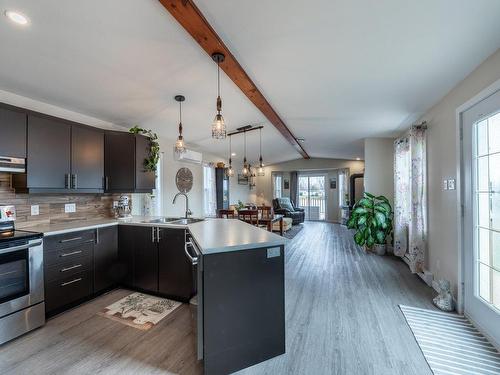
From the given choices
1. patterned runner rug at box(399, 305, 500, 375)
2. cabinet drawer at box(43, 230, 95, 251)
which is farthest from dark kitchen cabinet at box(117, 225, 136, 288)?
patterned runner rug at box(399, 305, 500, 375)

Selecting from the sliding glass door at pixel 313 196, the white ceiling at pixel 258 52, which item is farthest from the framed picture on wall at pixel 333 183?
the white ceiling at pixel 258 52

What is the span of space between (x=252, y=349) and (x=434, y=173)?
294 centimetres

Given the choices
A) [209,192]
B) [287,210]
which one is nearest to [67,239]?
[209,192]

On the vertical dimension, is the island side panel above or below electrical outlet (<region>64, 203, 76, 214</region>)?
below

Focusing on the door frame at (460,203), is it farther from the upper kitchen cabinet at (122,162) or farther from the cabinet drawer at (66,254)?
the cabinet drawer at (66,254)

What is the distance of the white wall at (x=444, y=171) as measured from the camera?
7.24 feet

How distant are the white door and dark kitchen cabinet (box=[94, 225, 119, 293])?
3850 mm

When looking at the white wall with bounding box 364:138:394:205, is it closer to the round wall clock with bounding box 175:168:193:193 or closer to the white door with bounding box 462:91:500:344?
the white door with bounding box 462:91:500:344

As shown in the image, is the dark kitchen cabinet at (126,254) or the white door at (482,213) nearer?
the white door at (482,213)

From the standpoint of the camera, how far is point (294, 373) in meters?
1.60

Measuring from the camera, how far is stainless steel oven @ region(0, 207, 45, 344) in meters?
1.94

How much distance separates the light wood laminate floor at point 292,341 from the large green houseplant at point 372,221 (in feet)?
4.34

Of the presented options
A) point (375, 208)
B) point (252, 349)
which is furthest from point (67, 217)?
point (375, 208)

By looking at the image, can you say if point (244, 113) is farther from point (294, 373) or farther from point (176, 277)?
point (294, 373)
